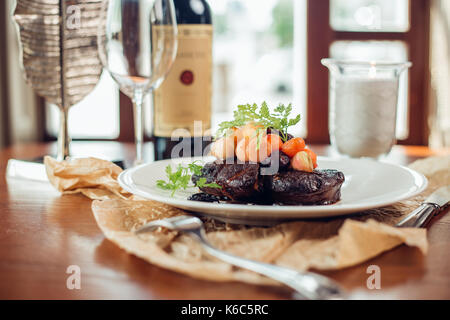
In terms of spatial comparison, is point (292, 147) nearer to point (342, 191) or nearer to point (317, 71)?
point (342, 191)

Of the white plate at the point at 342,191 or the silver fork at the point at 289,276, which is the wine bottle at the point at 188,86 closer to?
the white plate at the point at 342,191

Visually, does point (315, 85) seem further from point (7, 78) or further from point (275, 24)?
point (275, 24)

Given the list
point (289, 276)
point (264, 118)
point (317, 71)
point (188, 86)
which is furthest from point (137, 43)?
point (317, 71)

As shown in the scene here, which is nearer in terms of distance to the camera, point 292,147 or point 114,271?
point 114,271

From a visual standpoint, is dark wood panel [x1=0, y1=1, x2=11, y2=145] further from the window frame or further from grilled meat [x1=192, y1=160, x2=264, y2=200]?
grilled meat [x1=192, y1=160, x2=264, y2=200]

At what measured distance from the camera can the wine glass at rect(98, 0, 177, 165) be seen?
1.00m

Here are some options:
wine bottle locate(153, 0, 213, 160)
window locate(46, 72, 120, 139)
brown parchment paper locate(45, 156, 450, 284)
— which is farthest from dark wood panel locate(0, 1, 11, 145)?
brown parchment paper locate(45, 156, 450, 284)

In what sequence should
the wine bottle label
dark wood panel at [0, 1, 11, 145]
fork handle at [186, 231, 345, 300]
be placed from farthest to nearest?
dark wood panel at [0, 1, 11, 145] < the wine bottle label < fork handle at [186, 231, 345, 300]

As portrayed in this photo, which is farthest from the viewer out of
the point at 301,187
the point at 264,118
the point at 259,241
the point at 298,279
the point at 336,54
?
the point at 336,54

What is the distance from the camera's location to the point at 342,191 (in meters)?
0.90

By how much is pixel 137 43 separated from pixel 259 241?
577mm

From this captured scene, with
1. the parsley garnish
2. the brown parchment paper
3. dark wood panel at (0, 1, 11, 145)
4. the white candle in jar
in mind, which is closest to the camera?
the brown parchment paper

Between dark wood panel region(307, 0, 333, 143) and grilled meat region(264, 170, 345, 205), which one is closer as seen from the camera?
grilled meat region(264, 170, 345, 205)

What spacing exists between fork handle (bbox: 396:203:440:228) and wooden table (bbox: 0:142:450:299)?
2 centimetres
